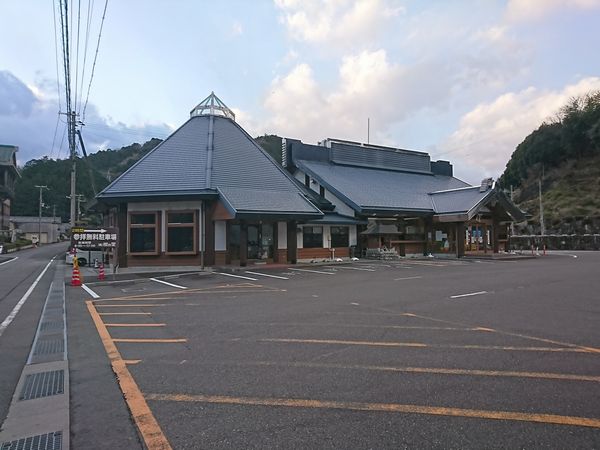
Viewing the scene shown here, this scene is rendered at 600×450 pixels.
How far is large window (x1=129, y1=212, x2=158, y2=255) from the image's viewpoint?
2275cm

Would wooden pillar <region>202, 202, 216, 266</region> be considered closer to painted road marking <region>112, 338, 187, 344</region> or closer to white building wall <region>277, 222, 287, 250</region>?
white building wall <region>277, 222, 287, 250</region>

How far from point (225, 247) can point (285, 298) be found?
11377 millimetres

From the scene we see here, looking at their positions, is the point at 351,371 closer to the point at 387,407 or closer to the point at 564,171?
the point at 387,407

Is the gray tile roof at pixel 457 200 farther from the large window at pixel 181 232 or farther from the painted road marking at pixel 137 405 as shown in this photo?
the painted road marking at pixel 137 405

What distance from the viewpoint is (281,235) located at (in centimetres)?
2495

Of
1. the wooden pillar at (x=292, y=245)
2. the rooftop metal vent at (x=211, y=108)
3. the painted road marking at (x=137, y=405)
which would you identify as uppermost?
the rooftop metal vent at (x=211, y=108)

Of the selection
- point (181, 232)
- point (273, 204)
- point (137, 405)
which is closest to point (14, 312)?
point (137, 405)

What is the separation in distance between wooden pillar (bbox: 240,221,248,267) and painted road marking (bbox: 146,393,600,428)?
18.1m

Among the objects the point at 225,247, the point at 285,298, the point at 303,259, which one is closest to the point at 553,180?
the point at 303,259

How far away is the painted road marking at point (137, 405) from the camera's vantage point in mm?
3648

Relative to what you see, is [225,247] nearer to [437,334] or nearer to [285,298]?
[285,298]

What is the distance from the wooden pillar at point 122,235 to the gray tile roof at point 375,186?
13.3 m

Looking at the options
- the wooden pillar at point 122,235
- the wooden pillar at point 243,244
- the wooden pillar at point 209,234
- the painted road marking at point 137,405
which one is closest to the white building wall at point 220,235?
the wooden pillar at point 209,234

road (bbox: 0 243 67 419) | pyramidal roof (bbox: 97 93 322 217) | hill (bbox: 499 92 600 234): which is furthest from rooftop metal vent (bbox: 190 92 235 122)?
hill (bbox: 499 92 600 234)
